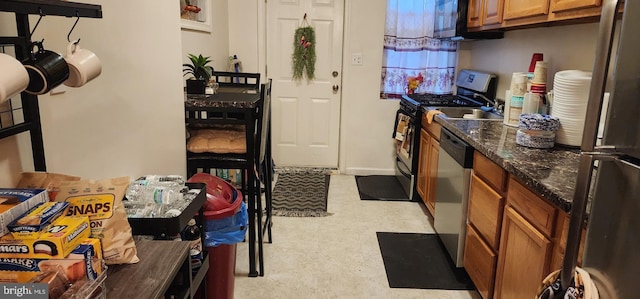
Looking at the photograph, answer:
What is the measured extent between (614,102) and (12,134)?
5.00 ft

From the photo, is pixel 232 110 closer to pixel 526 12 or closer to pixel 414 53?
pixel 526 12

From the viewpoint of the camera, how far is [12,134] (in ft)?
3.64

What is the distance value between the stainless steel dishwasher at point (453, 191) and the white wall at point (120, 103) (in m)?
1.59

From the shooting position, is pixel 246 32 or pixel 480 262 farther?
pixel 246 32

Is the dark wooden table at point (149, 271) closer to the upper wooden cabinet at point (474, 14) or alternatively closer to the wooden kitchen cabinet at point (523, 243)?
the wooden kitchen cabinet at point (523, 243)

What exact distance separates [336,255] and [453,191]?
864 mm

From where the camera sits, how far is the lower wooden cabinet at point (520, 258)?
5.52 ft

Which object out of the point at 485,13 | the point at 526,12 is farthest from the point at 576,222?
the point at 485,13

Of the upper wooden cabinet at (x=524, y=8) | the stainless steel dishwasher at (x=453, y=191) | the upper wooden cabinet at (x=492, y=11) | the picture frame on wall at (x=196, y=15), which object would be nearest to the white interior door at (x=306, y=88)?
the picture frame on wall at (x=196, y=15)

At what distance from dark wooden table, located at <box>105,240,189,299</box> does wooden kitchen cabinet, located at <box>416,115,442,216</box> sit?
234 centimetres

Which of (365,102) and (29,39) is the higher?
(29,39)

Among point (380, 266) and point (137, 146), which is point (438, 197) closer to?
point (380, 266)

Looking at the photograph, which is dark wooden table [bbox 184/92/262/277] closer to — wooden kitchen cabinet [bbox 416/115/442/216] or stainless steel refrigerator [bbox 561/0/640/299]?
wooden kitchen cabinet [bbox 416/115/442/216]

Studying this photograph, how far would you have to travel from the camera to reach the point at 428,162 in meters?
3.43
